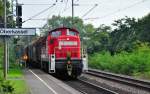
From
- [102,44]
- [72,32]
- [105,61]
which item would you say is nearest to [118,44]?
[102,44]

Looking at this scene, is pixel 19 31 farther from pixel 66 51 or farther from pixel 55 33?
pixel 55 33

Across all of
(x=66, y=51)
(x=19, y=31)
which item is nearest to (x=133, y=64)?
(x=66, y=51)

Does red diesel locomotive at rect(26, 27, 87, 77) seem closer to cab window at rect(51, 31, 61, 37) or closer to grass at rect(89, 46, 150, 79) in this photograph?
cab window at rect(51, 31, 61, 37)

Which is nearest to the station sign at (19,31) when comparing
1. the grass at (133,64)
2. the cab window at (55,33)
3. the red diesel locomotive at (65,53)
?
the red diesel locomotive at (65,53)

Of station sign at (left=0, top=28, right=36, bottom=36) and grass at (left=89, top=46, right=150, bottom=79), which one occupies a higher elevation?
station sign at (left=0, top=28, right=36, bottom=36)

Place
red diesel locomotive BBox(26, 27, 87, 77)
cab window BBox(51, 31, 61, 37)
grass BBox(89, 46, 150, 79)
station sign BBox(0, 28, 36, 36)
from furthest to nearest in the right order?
grass BBox(89, 46, 150, 79) → cab window BBox(51, 31, 61, 37) → red diesel locomotive BBox(26, 27, 87, 77) → station sign BBox(0, 28, 36, 36)

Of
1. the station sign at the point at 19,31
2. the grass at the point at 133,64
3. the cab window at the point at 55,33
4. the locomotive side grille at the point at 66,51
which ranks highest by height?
the cab window at the point at 55,33

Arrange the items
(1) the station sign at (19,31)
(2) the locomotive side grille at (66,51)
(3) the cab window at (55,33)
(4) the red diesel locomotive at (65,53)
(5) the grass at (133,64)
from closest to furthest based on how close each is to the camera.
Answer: (1) the station sign at (19,31)
(4) the red diesel locomotive at (65,53)
(2) the locomotive side grille at (66,51)
(3) the cab window at (55,33)
(5) the grass at (133,64)

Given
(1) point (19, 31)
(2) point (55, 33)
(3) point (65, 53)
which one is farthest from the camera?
(2) point (55, 33)

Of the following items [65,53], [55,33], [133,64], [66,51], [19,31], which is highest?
[55,33]

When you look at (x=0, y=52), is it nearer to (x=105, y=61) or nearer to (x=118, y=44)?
(x=105, y=61)

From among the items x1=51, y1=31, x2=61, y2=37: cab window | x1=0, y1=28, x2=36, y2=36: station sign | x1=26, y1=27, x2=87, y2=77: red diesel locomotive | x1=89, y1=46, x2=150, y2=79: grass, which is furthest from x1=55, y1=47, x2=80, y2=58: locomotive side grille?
x1=0, y1=28, x2=36, y2=36: station sign

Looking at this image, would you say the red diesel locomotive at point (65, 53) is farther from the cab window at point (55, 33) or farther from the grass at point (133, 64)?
the grass at point (133, 64)

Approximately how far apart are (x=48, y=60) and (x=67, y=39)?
2.08 metres
